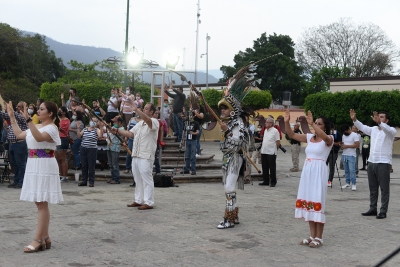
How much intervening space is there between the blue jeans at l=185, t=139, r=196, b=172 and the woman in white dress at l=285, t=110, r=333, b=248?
7497 mm

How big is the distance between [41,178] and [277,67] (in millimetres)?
55201

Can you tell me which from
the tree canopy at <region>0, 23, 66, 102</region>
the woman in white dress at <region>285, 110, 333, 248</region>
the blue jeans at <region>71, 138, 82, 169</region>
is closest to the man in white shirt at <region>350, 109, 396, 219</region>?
the woman in white dress at <region>285, 110, 333, 248</region>

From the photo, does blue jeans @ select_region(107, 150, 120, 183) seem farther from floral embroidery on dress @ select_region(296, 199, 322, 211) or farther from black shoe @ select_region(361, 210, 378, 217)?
floral embroidery on dress @ select_region(296, 199, 322, 211)

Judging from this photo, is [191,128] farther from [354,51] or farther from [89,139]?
[354,51]

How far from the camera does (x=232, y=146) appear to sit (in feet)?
28.8

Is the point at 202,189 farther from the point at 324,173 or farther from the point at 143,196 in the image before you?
the point at 324,173

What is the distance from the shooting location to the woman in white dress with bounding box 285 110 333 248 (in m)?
7.51

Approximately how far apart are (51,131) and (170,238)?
229cm

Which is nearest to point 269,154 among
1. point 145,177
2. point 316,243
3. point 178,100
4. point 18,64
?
point 178,100

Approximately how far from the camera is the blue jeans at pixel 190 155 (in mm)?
15148

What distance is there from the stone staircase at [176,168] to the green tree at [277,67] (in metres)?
42.2

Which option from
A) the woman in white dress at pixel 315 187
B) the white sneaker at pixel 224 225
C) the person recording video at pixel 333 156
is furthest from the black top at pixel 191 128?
the woman in white dress at pixel 315 187

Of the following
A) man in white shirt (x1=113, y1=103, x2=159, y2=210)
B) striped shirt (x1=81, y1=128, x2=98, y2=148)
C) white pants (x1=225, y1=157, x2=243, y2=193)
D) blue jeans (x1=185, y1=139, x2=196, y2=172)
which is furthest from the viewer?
blue jeans (x1=185, y1=139, x2=196, y2=172)

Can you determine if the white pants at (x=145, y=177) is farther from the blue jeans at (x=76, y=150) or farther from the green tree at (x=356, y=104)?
the green tree at (x=356, y=104)
